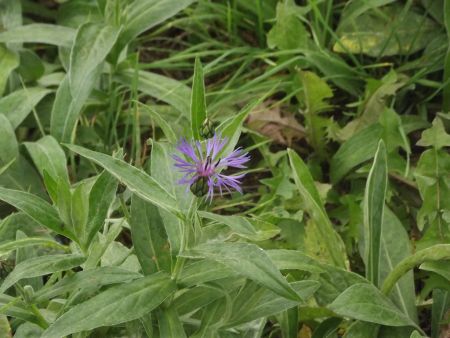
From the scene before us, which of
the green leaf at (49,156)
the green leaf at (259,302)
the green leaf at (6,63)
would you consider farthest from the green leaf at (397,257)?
the green leaf at (6,63)

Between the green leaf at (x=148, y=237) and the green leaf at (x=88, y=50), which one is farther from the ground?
the green leaf at (x=88, y=50)

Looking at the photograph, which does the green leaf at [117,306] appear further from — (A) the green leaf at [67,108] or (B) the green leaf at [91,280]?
(A) the green leaf at [67,108]

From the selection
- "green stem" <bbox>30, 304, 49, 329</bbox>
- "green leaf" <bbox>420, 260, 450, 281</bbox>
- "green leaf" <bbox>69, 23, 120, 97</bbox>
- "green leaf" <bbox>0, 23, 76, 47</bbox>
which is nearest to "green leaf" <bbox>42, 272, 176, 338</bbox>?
"green stem" <bbox>30, 304, 49, 329</bbox>

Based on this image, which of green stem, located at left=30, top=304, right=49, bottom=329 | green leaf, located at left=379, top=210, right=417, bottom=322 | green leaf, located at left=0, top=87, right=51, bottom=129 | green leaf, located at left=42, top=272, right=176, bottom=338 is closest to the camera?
green leaf, located at left=42, top=272, right=176, bottom=338

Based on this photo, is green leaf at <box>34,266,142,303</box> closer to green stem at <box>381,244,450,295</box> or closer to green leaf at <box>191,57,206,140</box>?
green leaf at <box>191,57,206,140</box>

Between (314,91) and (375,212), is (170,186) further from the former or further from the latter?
(314,91)

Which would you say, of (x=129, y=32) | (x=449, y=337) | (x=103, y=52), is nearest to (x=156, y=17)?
(x=129, y=32)
